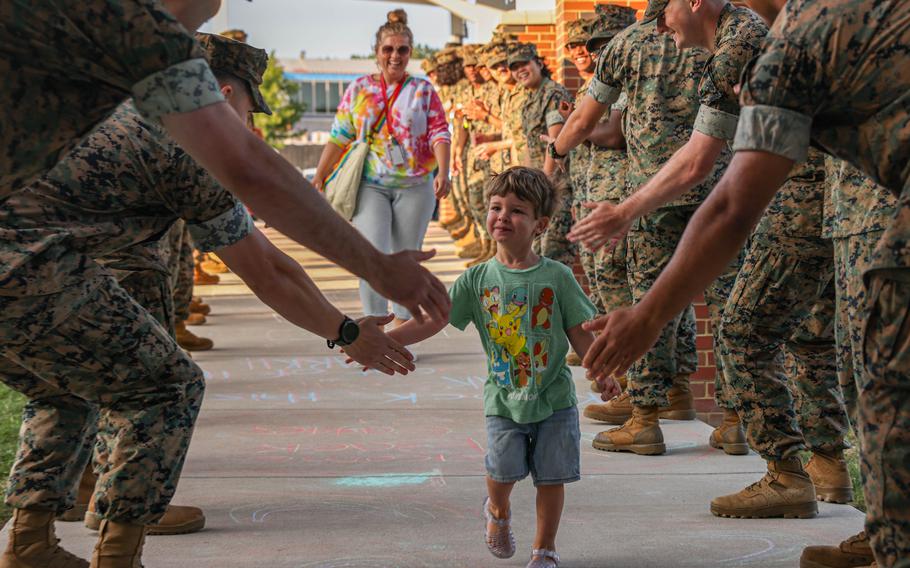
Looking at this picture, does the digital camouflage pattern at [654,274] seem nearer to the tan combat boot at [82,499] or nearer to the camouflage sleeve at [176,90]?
the tan combat boot at [82,499]

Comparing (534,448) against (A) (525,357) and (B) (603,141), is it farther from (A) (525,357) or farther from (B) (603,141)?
(B) (603,141)

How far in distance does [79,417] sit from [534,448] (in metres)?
1.57

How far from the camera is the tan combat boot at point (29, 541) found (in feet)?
12.8

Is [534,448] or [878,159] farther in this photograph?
[534,448]

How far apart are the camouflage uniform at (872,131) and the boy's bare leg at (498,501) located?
183 cm

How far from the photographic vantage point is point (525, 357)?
429 cm

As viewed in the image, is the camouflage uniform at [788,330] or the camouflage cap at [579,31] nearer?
the camouflage uniform at [788,330]

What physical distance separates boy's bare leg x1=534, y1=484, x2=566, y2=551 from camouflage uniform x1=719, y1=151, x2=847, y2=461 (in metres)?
1.15

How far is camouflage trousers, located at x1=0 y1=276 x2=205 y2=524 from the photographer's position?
3.46 m

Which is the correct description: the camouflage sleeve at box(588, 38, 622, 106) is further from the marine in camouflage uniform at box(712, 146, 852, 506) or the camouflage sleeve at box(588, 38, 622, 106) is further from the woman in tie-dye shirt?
the woman in tie-dye shirt

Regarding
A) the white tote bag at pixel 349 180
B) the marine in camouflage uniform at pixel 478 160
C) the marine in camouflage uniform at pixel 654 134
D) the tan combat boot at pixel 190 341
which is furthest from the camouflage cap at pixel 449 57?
the marine in camouflage uniform at pixel 654 134

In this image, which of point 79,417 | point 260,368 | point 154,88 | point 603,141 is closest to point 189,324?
point 260,368

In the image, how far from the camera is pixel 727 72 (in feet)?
15.0

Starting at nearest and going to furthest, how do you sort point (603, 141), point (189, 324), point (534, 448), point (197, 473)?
point (534, 448) → point (197, 473) → point (603, 141) → point (189, 324)
